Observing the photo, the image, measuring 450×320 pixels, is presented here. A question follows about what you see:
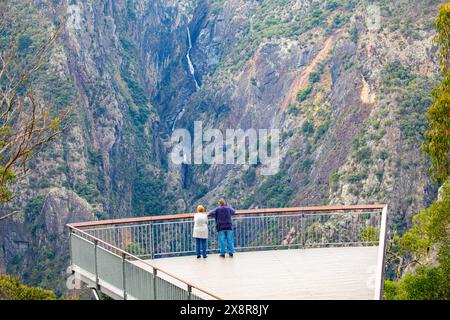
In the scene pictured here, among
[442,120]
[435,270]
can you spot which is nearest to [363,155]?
[442,120]

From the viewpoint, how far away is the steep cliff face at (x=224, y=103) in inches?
3738

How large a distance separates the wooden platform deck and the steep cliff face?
178ft

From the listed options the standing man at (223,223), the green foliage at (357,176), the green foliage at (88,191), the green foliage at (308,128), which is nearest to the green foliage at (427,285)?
the standing man at (223,223)

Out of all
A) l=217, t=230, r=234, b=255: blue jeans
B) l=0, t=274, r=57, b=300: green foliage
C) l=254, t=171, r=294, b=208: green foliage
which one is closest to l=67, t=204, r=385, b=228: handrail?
l=217, t=230, r=234, b=255: blue jeans

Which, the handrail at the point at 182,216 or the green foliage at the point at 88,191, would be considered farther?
the green foliage at the point at 88,191

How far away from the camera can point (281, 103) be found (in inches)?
5012

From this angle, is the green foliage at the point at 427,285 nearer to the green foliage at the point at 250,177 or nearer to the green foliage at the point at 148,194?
the green foliage at the point at 250,177

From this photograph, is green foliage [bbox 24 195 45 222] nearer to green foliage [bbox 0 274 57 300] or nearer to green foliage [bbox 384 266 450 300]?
green foliage [bbox 384 266 450 300]

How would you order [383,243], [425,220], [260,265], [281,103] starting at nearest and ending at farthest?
[383,243] → [260,265] → [425,220] → [281,103]

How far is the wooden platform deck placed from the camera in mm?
23688

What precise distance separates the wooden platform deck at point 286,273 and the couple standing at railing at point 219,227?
0.31 meters

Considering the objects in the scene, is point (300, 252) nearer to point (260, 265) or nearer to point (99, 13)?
point (260, 265)
